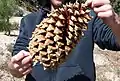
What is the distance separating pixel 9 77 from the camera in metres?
5.41

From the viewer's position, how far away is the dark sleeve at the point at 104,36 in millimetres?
1942

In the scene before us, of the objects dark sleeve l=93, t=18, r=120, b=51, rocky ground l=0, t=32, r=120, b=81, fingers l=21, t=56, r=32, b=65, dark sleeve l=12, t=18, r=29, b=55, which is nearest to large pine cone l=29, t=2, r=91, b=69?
fingers l=21, t=56, r=32, b=65

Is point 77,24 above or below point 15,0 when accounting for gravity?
above

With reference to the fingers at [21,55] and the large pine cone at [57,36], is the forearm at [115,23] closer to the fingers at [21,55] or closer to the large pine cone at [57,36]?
the large pine cone at [57,36]

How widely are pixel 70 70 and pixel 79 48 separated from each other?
0.13m

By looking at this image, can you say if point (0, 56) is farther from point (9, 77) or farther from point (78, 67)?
point (78, 67)

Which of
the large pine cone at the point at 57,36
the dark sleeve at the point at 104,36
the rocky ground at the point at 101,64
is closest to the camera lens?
the large pine cone at the point at 57,36

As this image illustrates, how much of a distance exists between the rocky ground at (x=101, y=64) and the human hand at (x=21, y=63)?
3612 millimetres

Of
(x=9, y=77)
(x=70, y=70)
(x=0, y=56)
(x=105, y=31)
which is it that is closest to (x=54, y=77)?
(x=70, y=70)

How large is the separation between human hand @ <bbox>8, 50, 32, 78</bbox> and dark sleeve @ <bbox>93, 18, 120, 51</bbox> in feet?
1.55

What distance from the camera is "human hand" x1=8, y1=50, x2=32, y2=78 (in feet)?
5.22

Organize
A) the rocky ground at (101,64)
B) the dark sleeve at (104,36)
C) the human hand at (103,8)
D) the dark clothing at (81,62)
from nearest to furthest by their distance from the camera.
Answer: the human hand at (103,8), the dark sleeve at (104,36), the dark clothing at (81,62), the rocky ground at (101,64)

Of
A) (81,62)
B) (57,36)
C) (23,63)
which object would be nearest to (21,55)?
(23,63)

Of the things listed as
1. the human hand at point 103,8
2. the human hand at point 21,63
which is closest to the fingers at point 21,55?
A: the human hand at point 21,63
